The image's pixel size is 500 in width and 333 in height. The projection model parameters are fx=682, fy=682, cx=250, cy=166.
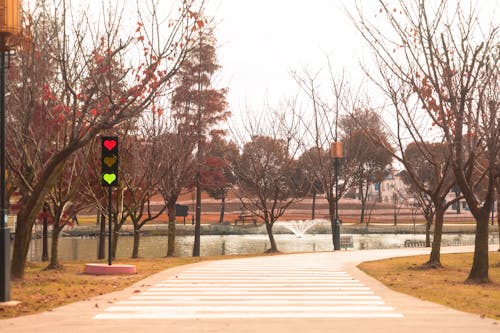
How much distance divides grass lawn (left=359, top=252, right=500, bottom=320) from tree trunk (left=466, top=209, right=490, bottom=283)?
317 mm

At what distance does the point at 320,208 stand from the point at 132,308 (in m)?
89.5

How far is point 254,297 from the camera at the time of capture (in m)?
13.2

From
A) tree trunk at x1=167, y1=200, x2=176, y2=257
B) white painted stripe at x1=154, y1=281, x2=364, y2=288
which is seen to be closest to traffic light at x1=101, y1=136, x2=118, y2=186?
white painted stripe at x1=154, y1=281, x2=364, y2=288

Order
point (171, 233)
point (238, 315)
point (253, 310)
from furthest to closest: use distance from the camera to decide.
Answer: point (171, 233), point (253, 310), point (238, 315)

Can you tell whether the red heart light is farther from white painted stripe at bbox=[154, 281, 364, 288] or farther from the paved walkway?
white painted stripe at bbox=[154, 281, 364, 288]

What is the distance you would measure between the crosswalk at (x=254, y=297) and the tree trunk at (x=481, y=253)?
10.7 ft

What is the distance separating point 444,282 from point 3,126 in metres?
11.2

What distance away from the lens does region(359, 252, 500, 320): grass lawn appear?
1284 centimetres

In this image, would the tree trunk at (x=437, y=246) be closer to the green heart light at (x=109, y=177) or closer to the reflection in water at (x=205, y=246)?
the green heart light at (x=109, y=177)

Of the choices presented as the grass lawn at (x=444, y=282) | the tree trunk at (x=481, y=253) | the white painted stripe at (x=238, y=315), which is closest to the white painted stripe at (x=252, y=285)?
the grass lawn at (x=444, y=282)

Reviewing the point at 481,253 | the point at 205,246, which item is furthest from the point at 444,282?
the point at 205,246

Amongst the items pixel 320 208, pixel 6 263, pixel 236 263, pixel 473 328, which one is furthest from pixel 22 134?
pixel 320 208

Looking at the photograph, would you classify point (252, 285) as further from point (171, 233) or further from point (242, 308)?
point (171, 233)

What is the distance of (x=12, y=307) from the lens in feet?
38.6
